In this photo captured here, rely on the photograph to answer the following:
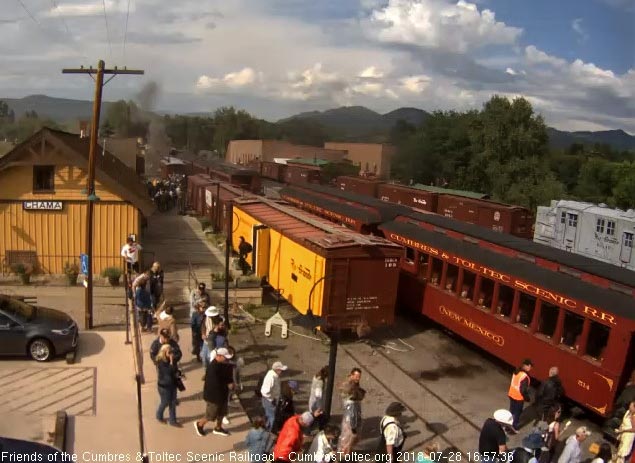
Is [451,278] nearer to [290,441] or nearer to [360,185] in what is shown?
[290,441]

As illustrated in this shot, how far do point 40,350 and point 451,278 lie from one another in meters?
10.6

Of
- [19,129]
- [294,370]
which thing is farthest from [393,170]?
[19,129]

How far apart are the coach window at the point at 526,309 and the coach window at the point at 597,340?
5.92ft

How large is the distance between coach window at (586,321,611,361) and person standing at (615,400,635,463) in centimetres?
184

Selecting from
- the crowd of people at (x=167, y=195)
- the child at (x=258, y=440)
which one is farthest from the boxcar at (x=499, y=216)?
the child at (x=258, y=440)

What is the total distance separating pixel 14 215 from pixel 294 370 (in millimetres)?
12012

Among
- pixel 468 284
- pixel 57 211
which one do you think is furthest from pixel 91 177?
pixel 468 284

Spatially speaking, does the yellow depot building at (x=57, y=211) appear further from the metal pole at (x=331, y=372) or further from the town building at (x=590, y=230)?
the town building at (x=590, y=230)

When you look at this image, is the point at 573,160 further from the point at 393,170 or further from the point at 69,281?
the point at 69,281

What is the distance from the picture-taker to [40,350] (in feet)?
41.5

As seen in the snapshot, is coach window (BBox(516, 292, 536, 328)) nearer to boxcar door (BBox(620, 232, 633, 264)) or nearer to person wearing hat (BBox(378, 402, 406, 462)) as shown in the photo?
person wearing hat (BBox(378, 402, 406, 462))

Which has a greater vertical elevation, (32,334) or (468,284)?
(468,284)

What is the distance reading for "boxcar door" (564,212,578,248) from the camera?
31052 millimetres

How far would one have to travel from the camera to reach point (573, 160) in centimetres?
9656
